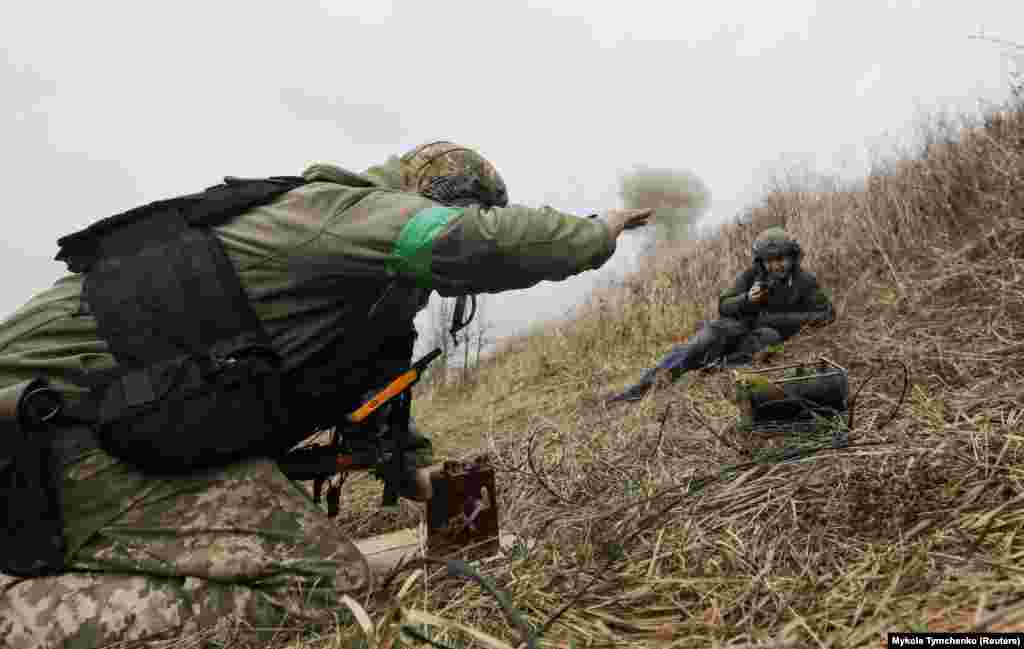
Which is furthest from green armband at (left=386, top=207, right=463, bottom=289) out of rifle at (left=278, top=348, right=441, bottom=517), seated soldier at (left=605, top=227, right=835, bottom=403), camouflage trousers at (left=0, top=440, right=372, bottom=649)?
seated soldier at (left=605, top=227, right=835, bottom=403)

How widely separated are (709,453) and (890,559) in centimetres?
122

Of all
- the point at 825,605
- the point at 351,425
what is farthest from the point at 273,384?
the point at 825,605

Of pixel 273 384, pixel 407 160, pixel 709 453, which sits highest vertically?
pixel 407 160

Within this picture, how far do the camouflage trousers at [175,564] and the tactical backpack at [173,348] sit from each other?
3.4 inches

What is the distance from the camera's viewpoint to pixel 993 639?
35.5 inches

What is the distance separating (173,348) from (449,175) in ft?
3.22

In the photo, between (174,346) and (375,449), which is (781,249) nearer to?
(375,449)

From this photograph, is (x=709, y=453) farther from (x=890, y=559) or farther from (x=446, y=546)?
(x=890, y=559)

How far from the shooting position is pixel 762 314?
236 inches

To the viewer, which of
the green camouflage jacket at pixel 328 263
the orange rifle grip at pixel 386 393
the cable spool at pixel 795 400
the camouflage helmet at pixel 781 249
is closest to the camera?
the green camouflage jacket at pixel 328 263

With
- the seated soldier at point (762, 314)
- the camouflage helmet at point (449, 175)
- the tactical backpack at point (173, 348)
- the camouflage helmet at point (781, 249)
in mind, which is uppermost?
the camouflage helmet at point (449, 175)

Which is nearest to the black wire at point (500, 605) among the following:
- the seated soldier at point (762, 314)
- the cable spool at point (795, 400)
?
the cable spool at point (795, 400)

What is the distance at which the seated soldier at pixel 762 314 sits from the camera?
5.72 meters

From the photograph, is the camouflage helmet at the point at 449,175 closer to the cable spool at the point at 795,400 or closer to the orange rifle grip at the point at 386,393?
the orange rifle grip at the point at 386,393
